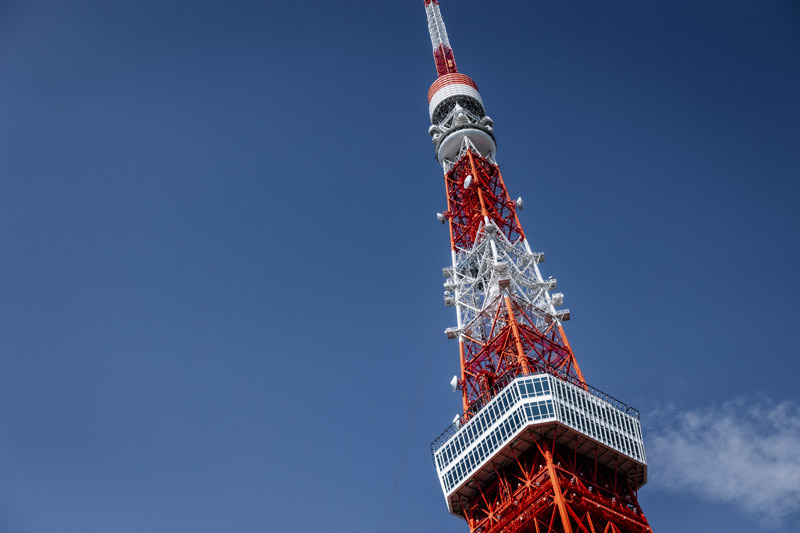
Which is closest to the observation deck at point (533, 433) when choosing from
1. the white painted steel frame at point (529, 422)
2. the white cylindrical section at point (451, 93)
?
the white painted steel frame at point (529, 422)

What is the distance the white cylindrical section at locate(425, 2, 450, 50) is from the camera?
119 metres

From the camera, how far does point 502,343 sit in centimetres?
8325

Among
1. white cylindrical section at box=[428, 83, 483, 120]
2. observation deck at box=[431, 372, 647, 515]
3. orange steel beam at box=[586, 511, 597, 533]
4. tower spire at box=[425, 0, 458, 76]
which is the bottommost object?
orange steel beam at box=[586, 511, 597, 533]

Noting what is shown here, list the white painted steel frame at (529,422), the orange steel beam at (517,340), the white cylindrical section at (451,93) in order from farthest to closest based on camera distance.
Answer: the white cylindrical section at (451,93) → the orange steel beam at (517,340) → the white painted steel frame at (529,422)

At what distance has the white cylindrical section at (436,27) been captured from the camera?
119 meters

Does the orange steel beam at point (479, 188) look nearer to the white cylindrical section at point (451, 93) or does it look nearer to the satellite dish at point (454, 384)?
the white cylindrical section at point (451, 93)

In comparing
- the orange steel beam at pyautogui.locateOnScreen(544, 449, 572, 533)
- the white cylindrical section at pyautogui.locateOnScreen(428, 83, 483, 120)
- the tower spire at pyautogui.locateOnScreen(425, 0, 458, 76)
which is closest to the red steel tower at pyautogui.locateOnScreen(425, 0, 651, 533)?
the orange steel beam at pyautogui.locateOnScreen(544, 449, 572, 533)

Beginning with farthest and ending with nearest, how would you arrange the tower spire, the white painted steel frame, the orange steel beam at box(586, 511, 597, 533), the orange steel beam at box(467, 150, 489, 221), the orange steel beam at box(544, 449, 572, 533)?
the tower spire → the orange steel beam at box(467, 150, 489, 221) → the white painted steel frame → the orange steel beam at box(586, 511, 597, 533) → the orange steel beam at box(544, 449, 572, 533)

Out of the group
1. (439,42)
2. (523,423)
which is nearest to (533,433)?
(523,423)

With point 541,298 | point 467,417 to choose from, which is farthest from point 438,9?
point 467,417

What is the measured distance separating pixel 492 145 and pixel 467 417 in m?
41.2

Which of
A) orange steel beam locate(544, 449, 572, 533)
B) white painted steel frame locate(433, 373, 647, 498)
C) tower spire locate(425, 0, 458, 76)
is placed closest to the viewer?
orange steel beam locate(544, 449, 572, 533)

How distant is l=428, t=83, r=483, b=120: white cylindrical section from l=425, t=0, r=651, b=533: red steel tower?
67.0 ft

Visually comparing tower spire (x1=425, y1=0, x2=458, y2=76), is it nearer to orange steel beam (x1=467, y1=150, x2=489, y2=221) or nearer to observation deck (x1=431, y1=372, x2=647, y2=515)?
orange steel beam (x1=467, y1=150, x2=489, y2=221)
